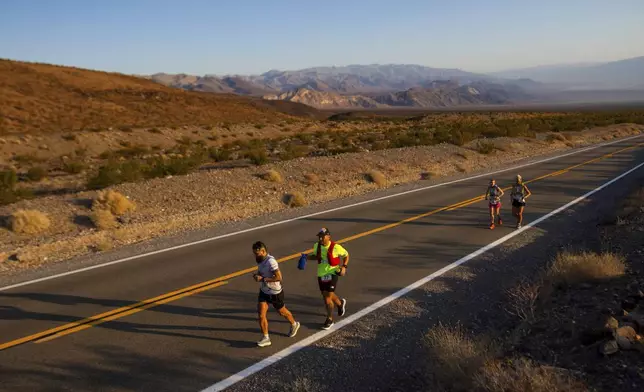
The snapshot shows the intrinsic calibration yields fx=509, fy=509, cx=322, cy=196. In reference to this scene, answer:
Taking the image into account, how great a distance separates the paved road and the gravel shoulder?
165cm

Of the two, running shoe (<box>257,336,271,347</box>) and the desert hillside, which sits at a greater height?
the desert hillside

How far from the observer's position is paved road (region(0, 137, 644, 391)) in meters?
7.00

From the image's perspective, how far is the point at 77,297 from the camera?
976 cm

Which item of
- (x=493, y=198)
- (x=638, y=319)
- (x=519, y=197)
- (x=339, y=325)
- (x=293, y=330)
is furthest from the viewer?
(x=493, y=198)

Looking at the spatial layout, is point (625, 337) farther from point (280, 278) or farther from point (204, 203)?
point (204, 203)

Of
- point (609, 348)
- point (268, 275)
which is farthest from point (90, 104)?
point (609, 348)

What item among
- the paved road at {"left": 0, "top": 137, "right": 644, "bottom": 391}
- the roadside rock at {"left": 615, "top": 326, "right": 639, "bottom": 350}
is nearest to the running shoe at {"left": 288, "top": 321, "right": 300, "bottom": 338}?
the paved road at {"left": 0, "top": 137, "right": 644, "bottom": 391}

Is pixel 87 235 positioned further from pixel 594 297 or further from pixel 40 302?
pixel 594 297

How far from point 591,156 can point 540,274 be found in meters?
30.2

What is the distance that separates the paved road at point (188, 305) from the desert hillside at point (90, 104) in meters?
40.7

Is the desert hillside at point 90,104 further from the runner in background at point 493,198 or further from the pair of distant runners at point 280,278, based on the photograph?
the pair of distant runners at point 280,278

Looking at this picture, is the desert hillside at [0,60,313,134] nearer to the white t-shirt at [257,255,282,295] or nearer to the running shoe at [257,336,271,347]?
the white t-shirt at [257,255,282,295]

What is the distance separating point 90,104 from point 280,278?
6351 centimetres

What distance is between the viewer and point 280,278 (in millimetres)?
7727
